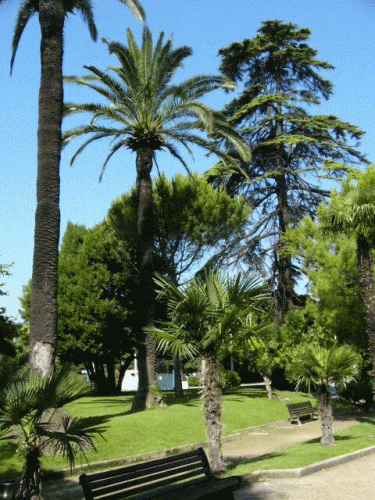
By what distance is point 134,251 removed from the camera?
31.0 m

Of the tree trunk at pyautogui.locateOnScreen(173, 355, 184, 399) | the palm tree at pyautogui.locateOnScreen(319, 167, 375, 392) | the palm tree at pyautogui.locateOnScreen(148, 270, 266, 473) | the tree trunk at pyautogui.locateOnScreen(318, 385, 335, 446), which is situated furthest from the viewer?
the tree trunk at pyautogui.locateOnScreen(173, 355, 184, 399)

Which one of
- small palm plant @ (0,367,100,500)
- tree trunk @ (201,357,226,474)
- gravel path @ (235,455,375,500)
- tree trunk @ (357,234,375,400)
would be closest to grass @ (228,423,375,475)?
tree trunk @ (201,357,226,474)

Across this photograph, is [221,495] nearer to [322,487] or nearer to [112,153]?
[322,487]

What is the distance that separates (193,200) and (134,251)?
182 inches

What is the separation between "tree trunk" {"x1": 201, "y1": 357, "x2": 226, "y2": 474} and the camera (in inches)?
409

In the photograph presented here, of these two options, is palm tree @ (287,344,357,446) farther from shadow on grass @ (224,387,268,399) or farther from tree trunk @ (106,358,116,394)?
tree trunk @ (106,358,116,394)

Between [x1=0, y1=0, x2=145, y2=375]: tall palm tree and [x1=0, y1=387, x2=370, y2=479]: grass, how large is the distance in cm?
225

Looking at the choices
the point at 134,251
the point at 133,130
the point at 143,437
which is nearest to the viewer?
the point at 143,437

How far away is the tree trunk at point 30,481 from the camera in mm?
6918

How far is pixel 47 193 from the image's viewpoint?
49.4 feet

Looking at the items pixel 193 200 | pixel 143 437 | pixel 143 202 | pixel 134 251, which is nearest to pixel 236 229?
pixel 193 200

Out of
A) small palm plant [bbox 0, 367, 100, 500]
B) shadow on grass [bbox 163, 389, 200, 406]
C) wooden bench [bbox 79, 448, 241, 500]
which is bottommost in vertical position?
wooden bench [bbox 79, 448, 241, 500]

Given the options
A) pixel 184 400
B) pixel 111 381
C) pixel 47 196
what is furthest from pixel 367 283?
pixel 111 381

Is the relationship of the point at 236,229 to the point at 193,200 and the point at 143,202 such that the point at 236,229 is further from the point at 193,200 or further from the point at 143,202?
the point at 143,202
